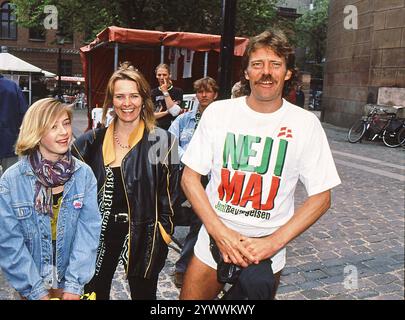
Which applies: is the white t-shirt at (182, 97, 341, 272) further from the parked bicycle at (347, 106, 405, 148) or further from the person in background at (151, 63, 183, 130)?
the parked bicycle at (347, 106, 405, 148)

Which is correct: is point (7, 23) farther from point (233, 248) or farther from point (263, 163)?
point (233, 248)

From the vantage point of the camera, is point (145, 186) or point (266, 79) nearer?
point (266, 79)

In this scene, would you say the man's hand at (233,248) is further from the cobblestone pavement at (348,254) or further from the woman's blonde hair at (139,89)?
the cobblestone pavement at (348,254)

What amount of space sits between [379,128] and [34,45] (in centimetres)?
3780

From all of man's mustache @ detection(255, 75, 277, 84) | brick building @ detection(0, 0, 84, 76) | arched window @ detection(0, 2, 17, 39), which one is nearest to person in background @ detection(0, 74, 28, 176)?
man's mustache @ detection(255, 75, 277, 84)

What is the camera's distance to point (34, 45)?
43.7 metres

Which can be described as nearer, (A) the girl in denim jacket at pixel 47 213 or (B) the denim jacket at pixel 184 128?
(A) the girl in denim jacket at pixel 47 213

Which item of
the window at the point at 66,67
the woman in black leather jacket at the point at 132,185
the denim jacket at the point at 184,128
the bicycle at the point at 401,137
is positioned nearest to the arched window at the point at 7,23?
the window at the point at 66,67

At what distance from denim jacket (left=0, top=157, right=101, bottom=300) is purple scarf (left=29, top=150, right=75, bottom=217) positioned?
3cm

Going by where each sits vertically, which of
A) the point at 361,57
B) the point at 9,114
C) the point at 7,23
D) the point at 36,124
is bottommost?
the point at 9,114

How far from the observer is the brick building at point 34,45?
42688mm

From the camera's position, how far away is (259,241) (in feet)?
6.72

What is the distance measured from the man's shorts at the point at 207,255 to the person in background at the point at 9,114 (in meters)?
4.30

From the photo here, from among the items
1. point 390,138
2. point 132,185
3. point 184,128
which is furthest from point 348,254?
point 390,138
